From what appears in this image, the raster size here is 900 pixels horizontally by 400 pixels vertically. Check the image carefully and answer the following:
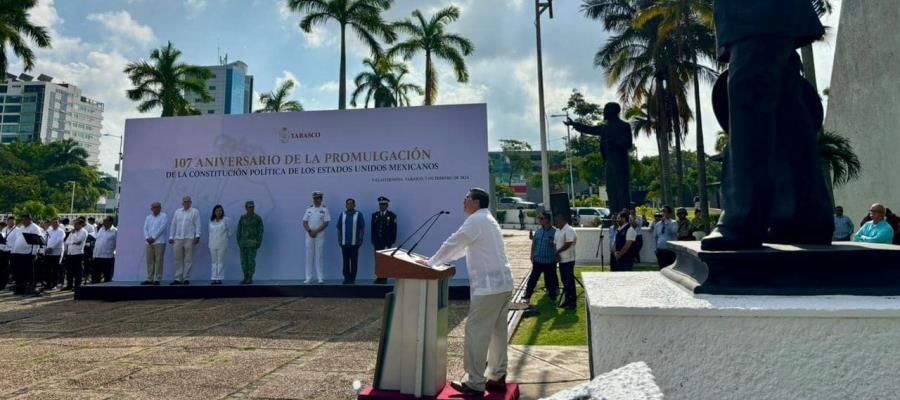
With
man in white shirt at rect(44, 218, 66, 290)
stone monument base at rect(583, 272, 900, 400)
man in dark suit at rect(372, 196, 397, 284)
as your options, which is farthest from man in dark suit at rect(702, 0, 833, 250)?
man in white shirt at rect(44, 218, 66, 290)

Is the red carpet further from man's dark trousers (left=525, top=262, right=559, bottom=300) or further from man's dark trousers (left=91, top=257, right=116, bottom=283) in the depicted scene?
man's dark trousers (left=91, top=257, right=116, bottom=283)

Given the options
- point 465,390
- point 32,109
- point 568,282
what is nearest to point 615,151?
point 568,282

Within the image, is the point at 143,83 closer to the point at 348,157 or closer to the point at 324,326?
the point at 348,157

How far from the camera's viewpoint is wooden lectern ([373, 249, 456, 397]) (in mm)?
3326

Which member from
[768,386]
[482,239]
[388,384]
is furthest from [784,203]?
[388,384]

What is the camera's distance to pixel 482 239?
11.6 feet

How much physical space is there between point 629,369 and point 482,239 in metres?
2.35

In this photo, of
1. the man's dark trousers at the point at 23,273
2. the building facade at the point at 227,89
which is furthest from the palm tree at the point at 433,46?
the building facade at the point at 227,89

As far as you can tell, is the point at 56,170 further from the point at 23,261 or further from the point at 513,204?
the point at 23,261

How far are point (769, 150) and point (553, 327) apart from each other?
→ 12.2 feet

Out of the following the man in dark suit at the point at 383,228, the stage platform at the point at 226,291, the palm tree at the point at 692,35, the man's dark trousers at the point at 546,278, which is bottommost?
the stage platform at the point at 226,291

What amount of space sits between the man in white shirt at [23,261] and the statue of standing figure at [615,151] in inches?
473

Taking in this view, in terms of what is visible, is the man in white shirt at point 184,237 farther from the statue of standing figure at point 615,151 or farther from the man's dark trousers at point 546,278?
the statue of standing figure at point 615,151

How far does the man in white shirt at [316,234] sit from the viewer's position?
29.5 ft
